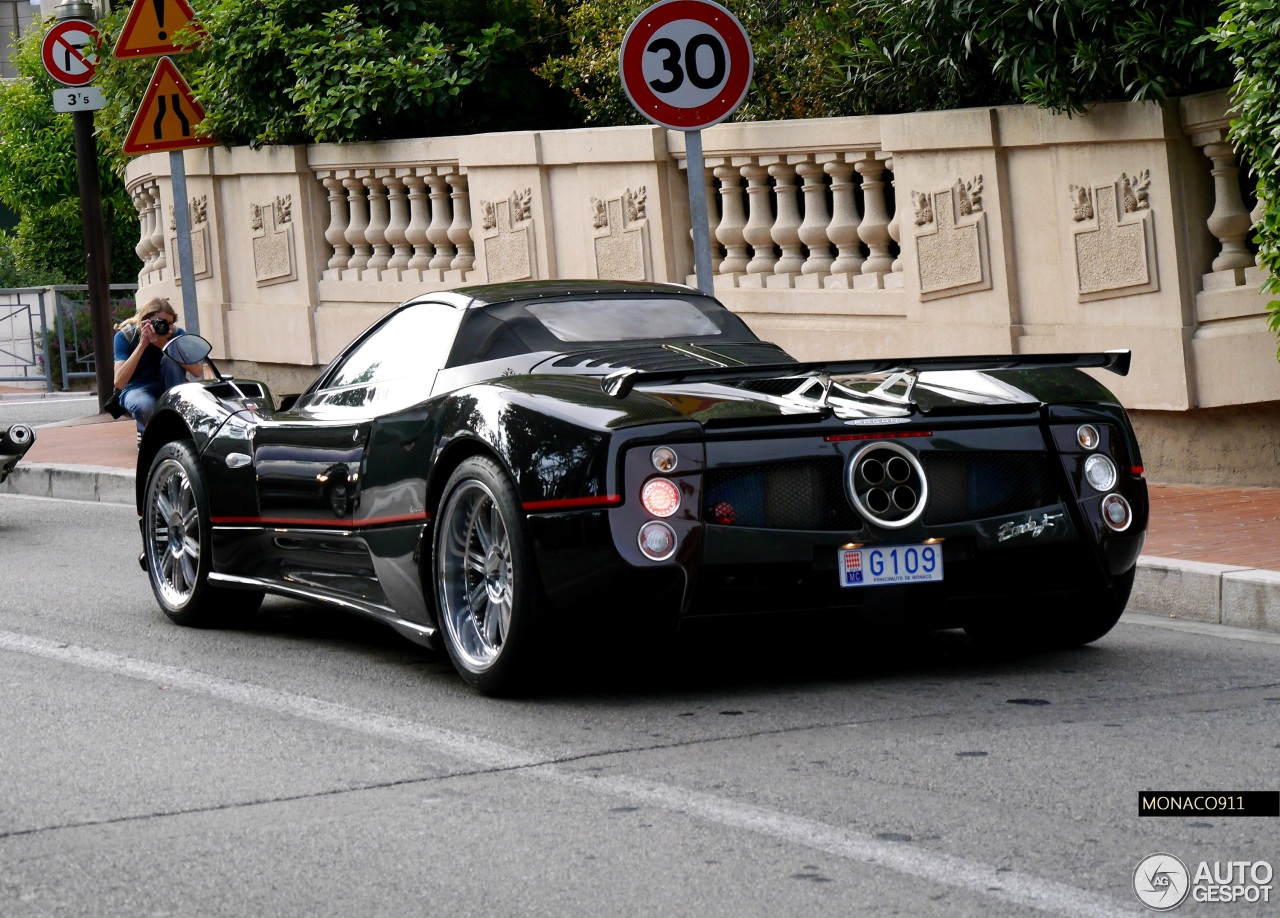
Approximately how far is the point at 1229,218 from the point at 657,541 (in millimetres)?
5529

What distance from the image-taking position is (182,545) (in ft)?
28.1

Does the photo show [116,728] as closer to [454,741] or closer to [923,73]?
[454,741]

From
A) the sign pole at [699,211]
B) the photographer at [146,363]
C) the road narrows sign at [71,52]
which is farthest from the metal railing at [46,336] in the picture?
the sign pole at [699,211]

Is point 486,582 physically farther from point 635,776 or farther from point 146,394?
point 146,394

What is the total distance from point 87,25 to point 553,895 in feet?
55.0

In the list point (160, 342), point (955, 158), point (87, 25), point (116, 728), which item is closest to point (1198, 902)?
point (116, 728)

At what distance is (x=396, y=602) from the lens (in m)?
7.07

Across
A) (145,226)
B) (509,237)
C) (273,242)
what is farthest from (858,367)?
(145,226)

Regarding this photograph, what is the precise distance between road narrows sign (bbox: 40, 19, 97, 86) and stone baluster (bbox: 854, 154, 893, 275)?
31.5 ft

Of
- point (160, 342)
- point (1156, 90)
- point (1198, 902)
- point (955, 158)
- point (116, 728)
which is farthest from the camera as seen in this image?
point (160, 342)

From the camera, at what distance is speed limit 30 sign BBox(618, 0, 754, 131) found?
32.5 feet

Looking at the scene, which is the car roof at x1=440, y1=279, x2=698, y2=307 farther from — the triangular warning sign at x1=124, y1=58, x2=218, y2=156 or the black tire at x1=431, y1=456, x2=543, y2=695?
the triangular warning sign at x1=124, y1=58, x2=218, y2=156

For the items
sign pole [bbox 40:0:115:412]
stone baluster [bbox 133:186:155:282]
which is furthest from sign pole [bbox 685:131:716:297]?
stone baluster [bbox 133:186:155:282]

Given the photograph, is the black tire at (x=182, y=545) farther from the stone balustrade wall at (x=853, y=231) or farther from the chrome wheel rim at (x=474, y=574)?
the stone balustrade wall at (x=853, y=231)
